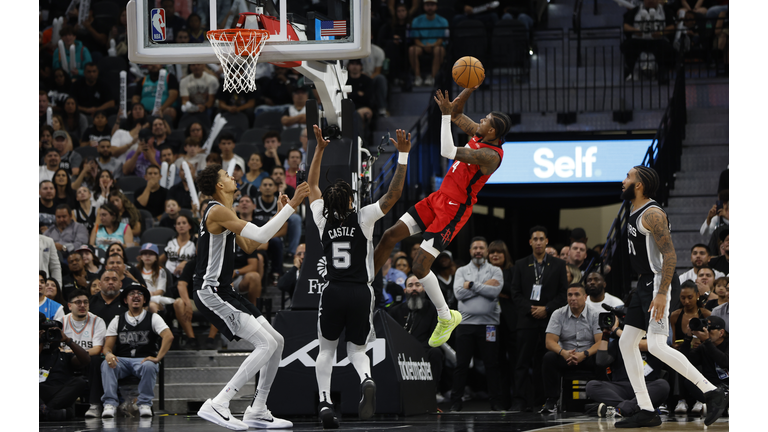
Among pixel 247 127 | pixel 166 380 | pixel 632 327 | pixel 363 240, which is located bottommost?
pixel 166 380

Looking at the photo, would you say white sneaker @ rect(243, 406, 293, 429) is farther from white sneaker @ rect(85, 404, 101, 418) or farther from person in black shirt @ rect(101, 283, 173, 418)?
white sneaker @ rect(85, 404, 101, 418)

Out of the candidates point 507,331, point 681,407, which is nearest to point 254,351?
point 507,331

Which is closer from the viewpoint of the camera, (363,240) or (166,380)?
(363,240)

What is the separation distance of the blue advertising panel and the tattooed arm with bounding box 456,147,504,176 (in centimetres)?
786

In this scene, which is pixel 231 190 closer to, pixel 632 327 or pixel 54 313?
pixel 632 327

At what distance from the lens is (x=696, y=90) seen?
57.4 feet

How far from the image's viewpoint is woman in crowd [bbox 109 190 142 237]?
1427cm

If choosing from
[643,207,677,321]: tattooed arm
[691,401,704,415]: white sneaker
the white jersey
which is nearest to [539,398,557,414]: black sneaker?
[691,401,704,415]: white sneaker

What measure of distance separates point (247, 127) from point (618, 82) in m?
7.42

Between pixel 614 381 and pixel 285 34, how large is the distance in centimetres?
541

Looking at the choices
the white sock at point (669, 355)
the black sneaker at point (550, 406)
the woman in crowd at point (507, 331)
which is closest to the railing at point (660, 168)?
the woman in crowd at point (507, 331)

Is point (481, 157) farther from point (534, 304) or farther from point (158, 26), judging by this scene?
point (158, 26)

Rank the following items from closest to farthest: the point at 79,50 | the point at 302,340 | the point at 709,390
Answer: the point at 709,390
the point at 302,340
the point at 79,50

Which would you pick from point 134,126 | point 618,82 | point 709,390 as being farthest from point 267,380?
point 618,82
